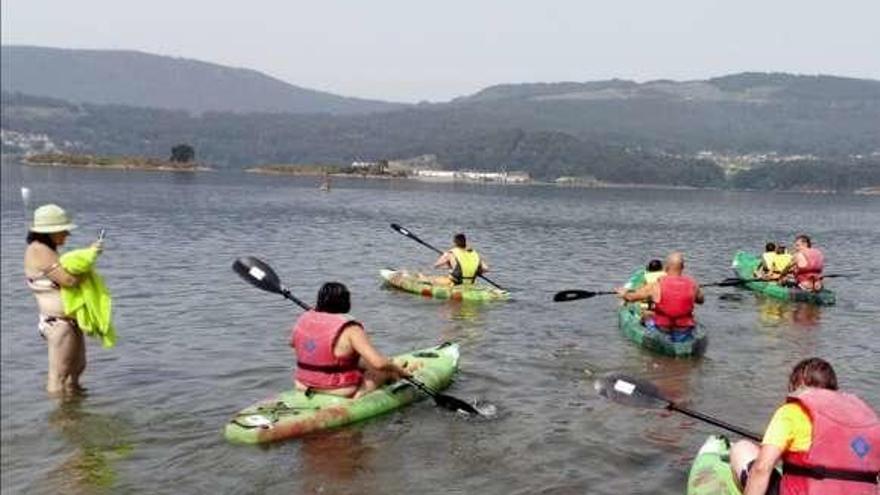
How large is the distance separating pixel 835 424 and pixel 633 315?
13270mm

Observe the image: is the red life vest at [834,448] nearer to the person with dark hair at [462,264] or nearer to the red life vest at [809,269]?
the person with dark hair at [462,264]

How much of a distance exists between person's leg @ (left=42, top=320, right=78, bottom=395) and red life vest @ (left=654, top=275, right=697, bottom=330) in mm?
11208

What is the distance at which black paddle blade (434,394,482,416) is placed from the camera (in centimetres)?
1426

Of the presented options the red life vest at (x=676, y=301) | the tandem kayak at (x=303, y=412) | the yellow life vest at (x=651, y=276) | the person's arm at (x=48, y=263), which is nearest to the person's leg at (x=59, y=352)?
the person's arm at (x=48, y=263)

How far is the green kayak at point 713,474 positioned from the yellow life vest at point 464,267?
15165mm

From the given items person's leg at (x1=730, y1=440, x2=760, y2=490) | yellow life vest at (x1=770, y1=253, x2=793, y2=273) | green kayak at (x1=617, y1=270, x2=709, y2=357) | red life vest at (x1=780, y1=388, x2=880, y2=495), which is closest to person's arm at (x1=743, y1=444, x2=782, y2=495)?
red life vest at (x1=780, y1=388, x2=880, y2=495)

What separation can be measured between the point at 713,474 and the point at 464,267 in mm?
15899

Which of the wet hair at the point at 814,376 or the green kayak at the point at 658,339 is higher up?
the wet hair at the point at 814,376

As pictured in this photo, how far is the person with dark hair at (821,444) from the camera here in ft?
26.2

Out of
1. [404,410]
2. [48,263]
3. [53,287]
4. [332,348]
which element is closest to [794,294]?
[404,410]

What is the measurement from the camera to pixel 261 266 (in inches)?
627

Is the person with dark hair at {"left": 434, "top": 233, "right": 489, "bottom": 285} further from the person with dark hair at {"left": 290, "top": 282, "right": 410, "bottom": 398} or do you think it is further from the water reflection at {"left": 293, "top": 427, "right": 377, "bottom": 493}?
the water reflection at {"left": 293, "top": 427, "right": 377, "bottom": 493}

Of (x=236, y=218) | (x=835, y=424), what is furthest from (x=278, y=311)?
(x=236, y=218)

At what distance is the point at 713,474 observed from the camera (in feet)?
34.7
